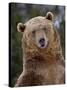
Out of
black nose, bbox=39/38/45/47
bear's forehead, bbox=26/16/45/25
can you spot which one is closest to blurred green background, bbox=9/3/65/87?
bear's forehead, bbox=26/16/45/25

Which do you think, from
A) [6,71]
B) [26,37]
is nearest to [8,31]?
[26,37]

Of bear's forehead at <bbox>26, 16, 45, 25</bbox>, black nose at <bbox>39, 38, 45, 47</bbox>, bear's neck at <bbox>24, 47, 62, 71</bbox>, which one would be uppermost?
bear's forehead at <bbox>26, 16, 45, 25</bbox>

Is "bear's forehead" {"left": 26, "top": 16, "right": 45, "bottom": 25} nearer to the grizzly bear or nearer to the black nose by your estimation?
the grizzly bear

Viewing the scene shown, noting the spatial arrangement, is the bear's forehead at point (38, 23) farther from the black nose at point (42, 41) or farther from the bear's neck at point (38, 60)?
the bear's neck at point (38, 60)

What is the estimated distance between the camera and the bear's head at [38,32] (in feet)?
8.30

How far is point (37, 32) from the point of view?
254 centimetres

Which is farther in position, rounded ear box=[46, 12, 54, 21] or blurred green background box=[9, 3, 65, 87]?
rounded ear box=[46, 12, 54, 21]

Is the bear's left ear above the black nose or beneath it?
above

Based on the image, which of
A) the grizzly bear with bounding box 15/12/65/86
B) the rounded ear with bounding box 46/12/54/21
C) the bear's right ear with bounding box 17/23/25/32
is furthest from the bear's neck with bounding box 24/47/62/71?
the rounded ear with bounding box 46/12/54/21

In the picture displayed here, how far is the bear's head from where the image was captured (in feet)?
8.30

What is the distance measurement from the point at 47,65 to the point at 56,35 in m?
0.32

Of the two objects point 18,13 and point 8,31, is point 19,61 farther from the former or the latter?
point 18,13

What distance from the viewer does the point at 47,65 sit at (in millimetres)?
2590

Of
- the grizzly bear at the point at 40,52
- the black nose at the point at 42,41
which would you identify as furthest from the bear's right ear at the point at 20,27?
the black nose at the point at 42,41
